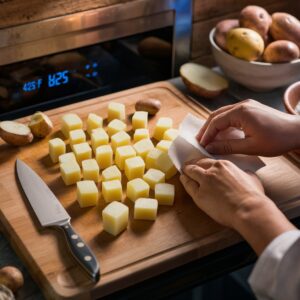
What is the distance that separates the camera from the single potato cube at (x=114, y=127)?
5.35 ft

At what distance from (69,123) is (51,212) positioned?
0.34m

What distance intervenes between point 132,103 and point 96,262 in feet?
2.21

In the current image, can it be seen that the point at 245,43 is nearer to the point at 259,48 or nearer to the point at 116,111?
the point at 259,48

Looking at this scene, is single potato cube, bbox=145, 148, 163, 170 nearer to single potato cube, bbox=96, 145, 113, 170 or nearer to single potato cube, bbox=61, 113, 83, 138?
single potato cube, bbox=96, 145, 113, 170

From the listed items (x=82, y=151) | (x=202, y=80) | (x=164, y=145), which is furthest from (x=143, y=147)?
(x=202, y=80)

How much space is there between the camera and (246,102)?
1.52m

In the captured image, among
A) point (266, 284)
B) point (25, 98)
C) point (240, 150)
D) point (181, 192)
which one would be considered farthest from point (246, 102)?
point (25, 98)

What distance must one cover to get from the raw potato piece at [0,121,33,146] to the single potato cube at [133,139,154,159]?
282mm

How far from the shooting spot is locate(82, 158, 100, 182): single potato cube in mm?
1461

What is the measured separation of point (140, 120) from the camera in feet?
5.45

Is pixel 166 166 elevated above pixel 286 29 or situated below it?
below

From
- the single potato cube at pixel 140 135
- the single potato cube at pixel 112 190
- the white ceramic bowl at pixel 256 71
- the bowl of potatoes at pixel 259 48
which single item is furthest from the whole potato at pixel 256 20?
the single potato cube at pixel 112 190

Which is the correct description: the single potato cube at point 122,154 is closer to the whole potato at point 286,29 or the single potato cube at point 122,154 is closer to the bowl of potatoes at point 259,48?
the bowl of potatoes at point 259,48

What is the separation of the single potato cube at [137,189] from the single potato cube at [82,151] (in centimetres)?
17
